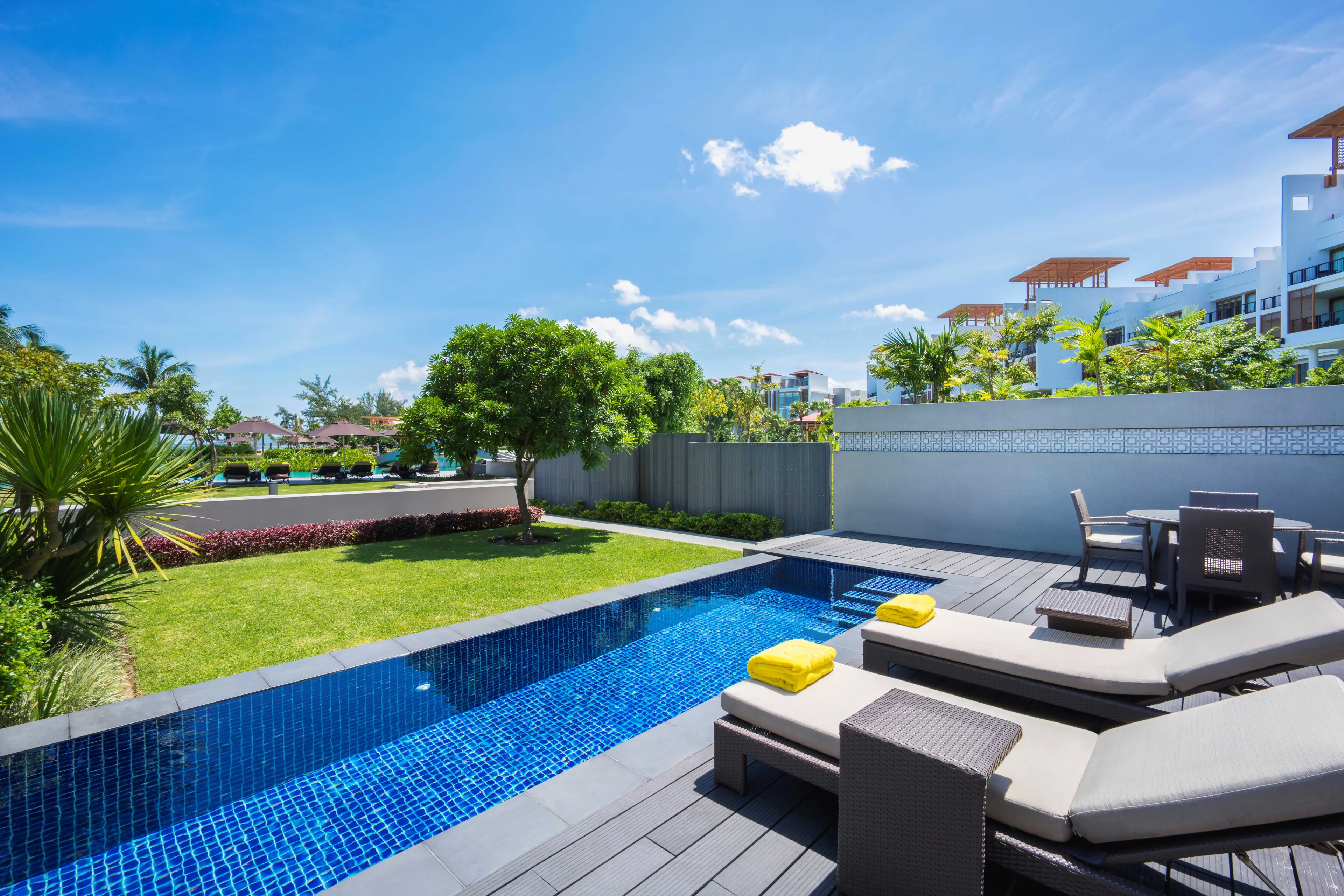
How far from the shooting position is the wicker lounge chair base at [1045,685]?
2316 mm

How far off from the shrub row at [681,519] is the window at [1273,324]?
32.9m

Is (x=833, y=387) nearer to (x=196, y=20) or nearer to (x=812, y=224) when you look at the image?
(x=812, y=224)

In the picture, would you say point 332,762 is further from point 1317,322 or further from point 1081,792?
point 1317,322

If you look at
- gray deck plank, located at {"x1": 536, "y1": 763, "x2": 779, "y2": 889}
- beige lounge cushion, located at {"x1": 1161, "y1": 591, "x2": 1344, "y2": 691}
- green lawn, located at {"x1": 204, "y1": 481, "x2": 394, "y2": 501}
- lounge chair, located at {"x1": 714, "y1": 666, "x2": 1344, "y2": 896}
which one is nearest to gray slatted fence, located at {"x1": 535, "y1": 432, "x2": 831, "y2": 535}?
green lawn, located at {"x1": 204, "y1": 481, "x2": 394, "y2": 501}

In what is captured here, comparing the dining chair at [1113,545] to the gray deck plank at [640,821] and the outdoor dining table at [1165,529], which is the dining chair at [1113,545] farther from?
the gray deck plank at [640,821]

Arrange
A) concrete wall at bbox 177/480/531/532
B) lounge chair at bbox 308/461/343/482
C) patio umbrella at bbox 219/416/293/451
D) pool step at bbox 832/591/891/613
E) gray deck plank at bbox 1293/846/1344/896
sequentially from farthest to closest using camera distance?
patio umbrella at bbox 219/416/293/451 → lounge chair at bbox 308/461/343/482 → concrete wall at bbox 177/480/531/532 → pool step at bbox 832/591/891/613 → gray deck plank at bbox 1293/846/1344/896

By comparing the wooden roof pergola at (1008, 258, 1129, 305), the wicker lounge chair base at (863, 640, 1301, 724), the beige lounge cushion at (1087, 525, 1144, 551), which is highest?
the wooden roof pergola at (1008, 258, 1129, 305)

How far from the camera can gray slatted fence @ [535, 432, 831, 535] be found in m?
10.2

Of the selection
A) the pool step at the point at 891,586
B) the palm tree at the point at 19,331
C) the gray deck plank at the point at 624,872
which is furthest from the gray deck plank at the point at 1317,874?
the palm tree at the point at 19,331

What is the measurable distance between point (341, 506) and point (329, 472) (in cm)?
1438

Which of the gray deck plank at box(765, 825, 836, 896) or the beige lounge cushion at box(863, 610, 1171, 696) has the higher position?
the beige lounge cushion at box(863, 610, 1171, 696)

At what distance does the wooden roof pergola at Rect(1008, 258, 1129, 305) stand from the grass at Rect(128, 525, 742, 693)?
1936 inches

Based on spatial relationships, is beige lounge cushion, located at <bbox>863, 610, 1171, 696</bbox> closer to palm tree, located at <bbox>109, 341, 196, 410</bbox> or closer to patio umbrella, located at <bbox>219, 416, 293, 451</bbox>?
patio umbrella, located at <bbox>219, 416, 293, 451</bbox>

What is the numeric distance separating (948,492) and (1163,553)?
11.6 ft
